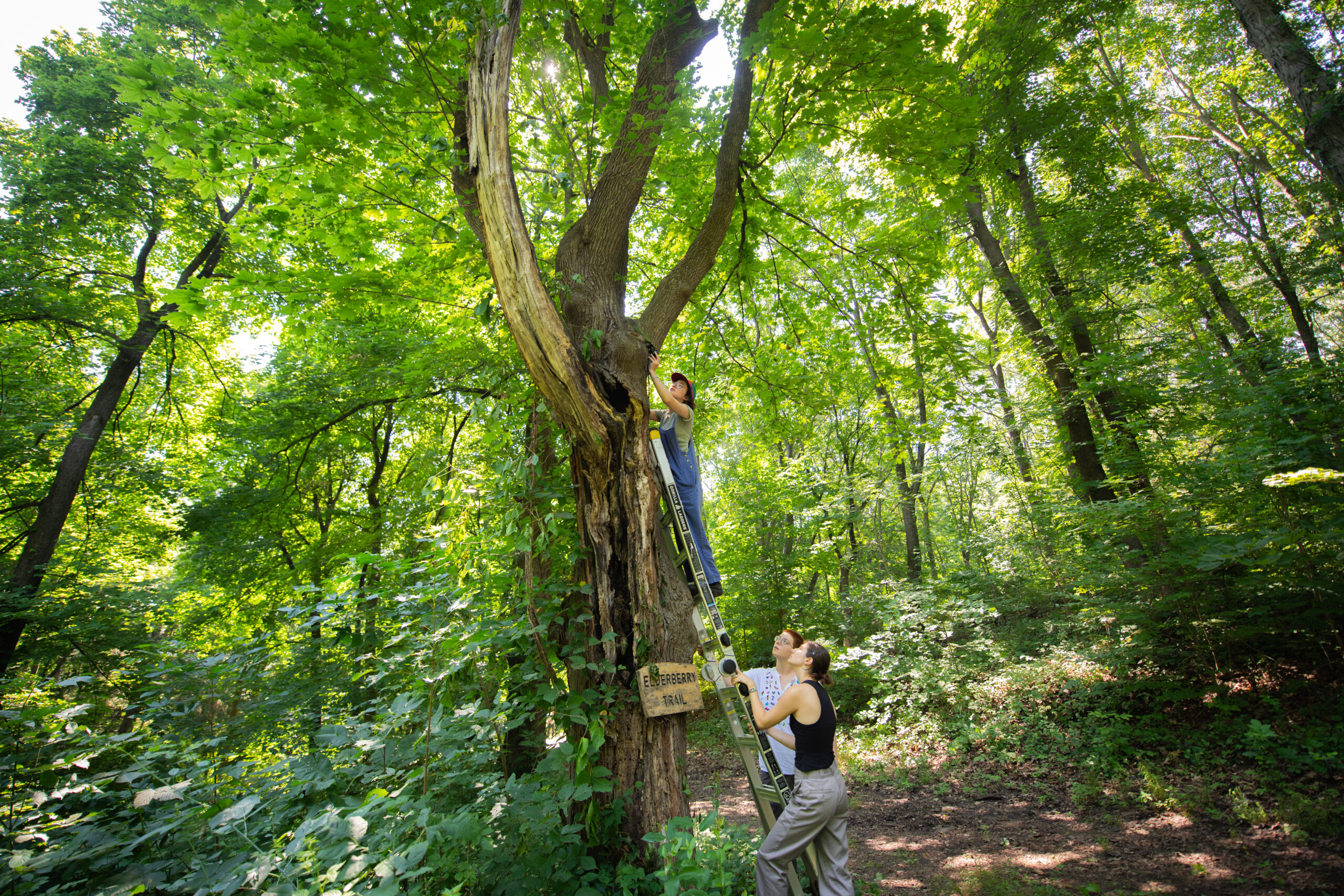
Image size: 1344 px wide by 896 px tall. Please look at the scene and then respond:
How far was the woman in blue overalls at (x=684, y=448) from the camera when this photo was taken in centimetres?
342

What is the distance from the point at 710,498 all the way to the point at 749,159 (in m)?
14.0

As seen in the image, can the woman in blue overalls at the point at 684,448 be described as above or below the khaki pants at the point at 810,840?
above

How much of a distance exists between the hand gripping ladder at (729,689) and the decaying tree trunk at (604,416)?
0.10 m

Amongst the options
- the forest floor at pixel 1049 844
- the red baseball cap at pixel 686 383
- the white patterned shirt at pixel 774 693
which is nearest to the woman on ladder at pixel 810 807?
the forest floor at pixel 1049 844

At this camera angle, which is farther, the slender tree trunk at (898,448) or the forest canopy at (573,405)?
the slender tree trunk at (898,448)

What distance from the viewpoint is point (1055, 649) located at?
746 centimetres

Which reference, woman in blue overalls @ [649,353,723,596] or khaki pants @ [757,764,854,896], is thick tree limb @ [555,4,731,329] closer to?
woman in blue overalls @ [649,353,723,596]

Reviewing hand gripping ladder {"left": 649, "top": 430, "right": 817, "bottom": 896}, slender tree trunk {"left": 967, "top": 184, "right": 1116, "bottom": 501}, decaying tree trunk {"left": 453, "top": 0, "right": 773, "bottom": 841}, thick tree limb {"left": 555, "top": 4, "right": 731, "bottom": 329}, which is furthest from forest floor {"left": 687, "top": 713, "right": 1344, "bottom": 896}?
slender tree trunk {"left": 967, "top": 184, "right": 1116, "bottom": 501}

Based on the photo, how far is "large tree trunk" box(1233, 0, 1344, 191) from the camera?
4.97m

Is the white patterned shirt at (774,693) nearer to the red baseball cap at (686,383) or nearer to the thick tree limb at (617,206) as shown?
the red baseball cap at (686,383)

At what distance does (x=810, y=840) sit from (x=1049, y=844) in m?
3.18

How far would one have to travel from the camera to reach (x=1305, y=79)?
17.0 feet

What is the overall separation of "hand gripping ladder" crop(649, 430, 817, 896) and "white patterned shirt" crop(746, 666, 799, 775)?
4.64ft

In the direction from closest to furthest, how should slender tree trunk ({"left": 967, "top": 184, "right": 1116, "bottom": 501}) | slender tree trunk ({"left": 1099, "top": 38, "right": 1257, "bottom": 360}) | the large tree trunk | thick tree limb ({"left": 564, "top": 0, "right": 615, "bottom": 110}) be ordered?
thick tree limb ({"left": 564, "top": 0, "right": 615, "bottom": 110}), the large tree trunk, slender tree trunk ({"left": 967, "top": 184, "right": 1116, "bottom": 501}), slender tree trunk ({"left": 1099, "top": 38, "right": 1257, "bottom": 360})
